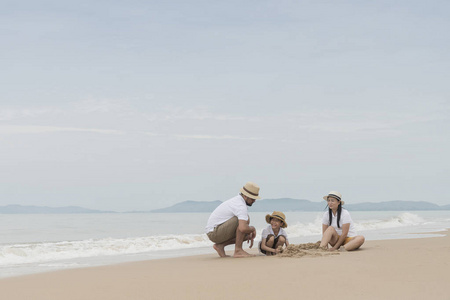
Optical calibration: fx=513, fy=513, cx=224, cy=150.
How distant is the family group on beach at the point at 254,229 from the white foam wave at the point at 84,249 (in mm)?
3976

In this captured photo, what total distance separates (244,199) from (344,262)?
1957 mm

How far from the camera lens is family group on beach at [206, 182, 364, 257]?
7684 millimetres

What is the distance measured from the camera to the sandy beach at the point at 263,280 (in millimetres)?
4617

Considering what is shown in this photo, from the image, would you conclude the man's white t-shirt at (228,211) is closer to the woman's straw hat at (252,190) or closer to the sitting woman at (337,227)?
the woman's straw hat at (252,190)

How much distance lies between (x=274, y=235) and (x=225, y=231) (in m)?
0.80

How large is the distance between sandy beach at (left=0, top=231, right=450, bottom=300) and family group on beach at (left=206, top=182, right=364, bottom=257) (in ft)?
2.30

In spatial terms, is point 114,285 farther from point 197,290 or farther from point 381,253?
point 381,253

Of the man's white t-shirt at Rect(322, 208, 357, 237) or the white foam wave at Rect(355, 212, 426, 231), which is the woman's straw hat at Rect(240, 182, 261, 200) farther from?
the white foam wave at Rect(355, 212, 426, 231)

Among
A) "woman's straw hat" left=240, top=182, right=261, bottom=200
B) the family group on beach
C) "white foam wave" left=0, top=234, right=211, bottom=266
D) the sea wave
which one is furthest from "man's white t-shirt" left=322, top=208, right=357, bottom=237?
"white foam wave" left=0, top=234, right=211, bottom=266

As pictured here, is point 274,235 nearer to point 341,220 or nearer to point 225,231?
point 225,231

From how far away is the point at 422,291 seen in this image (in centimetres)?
453

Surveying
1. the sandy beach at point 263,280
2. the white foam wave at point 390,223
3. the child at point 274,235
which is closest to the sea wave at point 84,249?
the sandy beach at point 263,280

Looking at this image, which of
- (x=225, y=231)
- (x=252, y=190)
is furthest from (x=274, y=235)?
(x=252, y=190)

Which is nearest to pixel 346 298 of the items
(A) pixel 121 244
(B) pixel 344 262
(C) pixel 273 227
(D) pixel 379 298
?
→ (D) pixel 379 298
